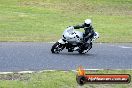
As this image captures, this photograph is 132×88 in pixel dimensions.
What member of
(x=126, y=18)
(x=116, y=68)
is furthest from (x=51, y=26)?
(x=116, y=68)

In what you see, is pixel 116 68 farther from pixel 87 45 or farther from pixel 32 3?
pixel 32 3

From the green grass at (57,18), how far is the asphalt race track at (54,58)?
289 centimetres

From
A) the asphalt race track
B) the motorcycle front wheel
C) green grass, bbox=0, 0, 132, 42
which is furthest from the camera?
green grass, bbox=0, 0, 132, 42

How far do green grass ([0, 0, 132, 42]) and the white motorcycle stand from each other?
4.30 meters

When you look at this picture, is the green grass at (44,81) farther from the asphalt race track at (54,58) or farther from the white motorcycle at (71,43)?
the white motorcycle at (71,43)

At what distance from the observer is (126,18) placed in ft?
115

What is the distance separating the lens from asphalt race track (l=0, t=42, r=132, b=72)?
13.9 m

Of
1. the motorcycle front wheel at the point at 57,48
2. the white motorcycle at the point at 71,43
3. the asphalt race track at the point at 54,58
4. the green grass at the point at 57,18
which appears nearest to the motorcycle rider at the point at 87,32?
the white motorcycle at the point at 71,43

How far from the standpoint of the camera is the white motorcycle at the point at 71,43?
17.0m

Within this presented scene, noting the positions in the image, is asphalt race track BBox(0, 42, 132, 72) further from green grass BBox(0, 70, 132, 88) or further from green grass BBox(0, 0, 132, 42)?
green grass BBox(0, 0, 132, 42)

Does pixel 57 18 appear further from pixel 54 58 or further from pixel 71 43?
pixel 54 58

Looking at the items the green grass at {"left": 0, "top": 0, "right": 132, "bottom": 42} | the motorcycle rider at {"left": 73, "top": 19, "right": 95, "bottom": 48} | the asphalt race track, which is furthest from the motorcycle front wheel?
the green grass at {"left": 0, "top": 0, "right": 132, "bottom": 42}

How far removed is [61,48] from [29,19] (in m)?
14.2

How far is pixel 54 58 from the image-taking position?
15688 millimetres
